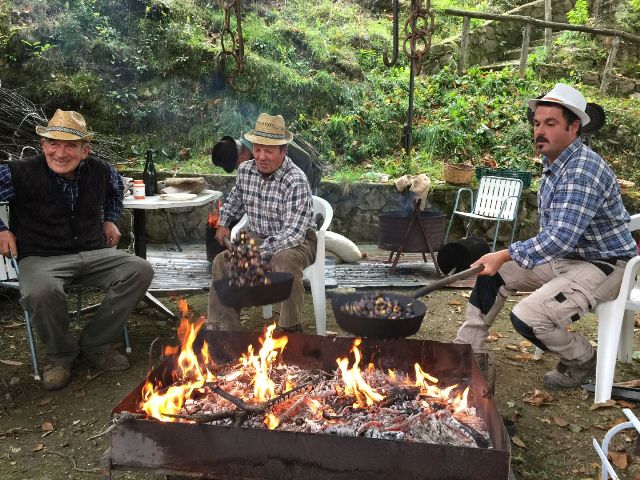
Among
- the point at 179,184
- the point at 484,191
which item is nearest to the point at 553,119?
the point at 179,184

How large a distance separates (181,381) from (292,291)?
1.39 m

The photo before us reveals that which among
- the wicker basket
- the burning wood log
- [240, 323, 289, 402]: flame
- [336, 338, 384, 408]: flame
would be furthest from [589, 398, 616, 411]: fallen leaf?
the wicker basket

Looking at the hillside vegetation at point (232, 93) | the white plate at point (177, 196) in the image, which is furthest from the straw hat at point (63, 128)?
the hillside vegetation at point (232, 93)

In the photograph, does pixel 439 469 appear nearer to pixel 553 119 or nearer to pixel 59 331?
pixel 553 119

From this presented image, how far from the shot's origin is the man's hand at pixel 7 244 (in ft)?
12.5

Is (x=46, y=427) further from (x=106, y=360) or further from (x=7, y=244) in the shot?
(x=7, y=244)

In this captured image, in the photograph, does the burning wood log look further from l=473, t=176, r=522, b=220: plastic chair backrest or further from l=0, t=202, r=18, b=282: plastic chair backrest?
l=473, t=176, r=522, b=220: plastic chair backrest

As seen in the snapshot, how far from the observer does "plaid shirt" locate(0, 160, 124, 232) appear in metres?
3.85

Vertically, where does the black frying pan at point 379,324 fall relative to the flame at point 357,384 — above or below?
above

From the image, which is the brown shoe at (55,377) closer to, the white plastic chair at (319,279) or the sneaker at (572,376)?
the white plastic chair at (319,279)

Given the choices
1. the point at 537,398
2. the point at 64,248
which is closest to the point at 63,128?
the point at 64,248

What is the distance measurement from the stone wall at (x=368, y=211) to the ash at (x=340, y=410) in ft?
17.3

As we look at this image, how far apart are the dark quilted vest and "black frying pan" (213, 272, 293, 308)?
1252 mm

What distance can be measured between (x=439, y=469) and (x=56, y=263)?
295 cm
